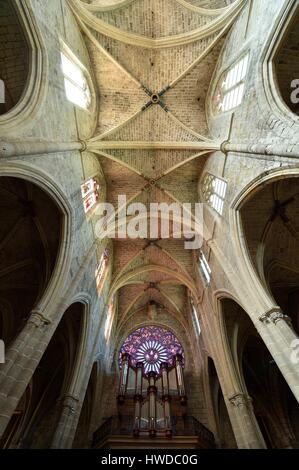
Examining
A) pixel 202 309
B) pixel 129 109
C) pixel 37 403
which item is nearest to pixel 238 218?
pixel 202 309

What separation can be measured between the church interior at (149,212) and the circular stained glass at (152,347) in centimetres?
19

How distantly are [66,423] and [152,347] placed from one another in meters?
9.21

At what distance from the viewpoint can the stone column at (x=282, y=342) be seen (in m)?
5.40

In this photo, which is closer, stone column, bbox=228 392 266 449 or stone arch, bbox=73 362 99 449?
stone column, bbox=228 392 266 449

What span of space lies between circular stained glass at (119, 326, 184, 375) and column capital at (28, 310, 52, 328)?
10.4 metres

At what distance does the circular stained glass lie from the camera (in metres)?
15.5

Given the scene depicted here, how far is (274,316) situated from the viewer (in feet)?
20.9

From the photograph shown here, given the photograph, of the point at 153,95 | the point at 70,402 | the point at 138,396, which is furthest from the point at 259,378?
the point at 153,95

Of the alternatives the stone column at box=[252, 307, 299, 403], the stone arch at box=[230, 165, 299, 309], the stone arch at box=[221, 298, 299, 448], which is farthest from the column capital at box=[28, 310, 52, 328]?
the stone arch at box=[221, 298, 299, 448]

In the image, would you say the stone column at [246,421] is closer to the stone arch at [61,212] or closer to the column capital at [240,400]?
the column capital at [240,400]

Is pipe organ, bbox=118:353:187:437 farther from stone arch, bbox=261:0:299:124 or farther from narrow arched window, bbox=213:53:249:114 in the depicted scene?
narrow arched window, bbox=213:53:249:114

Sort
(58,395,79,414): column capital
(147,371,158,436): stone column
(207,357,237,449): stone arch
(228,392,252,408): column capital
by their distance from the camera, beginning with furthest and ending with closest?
(207,357,237,449): stone arch → (147,371,158,436): stone column → (58,395,79,414): column capital → (228,392,252,408): column capital

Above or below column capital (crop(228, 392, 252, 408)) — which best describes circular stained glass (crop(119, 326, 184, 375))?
above
